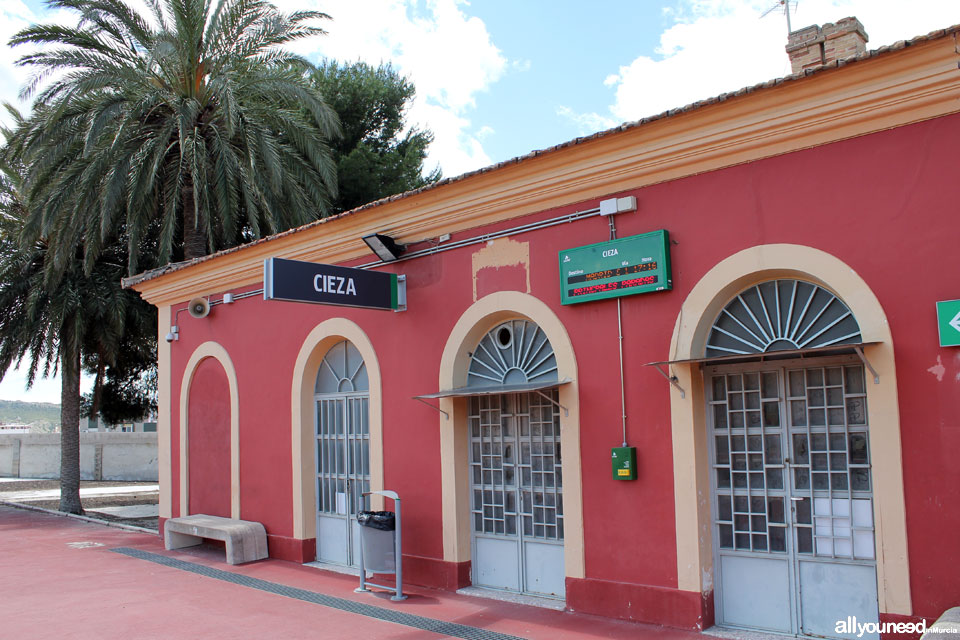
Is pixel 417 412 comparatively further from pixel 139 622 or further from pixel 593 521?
pixel 139 622

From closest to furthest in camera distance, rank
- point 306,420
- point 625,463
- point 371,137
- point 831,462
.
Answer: point 831,462 → point 625,463 → point 306,420 → point 371,137

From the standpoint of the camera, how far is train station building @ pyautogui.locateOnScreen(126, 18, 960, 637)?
586cm

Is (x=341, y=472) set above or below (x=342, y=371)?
below

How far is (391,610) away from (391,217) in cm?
439

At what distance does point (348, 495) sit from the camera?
10453 mm

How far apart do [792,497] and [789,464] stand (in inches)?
10.4

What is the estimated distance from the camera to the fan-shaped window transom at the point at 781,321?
641cm

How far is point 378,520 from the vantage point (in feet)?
29.0

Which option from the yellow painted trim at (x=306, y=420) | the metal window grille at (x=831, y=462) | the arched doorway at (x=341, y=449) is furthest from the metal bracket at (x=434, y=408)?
the metal window grille at (x=831, y=462)

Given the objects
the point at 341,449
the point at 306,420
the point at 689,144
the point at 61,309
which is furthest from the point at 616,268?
the point at 61,309

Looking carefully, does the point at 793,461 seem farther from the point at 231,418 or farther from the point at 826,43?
the point at 231,418

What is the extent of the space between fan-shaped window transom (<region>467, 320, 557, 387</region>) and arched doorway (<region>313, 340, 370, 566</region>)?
194 centimetres

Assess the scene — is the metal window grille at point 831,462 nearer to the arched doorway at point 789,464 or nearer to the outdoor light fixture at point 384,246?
the arched doorway at point 789,464

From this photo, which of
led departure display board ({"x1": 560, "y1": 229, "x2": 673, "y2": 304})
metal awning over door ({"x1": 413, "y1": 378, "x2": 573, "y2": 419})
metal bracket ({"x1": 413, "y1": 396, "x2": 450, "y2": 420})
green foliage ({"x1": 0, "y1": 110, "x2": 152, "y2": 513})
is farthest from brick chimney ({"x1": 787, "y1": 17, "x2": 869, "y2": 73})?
green foliage ({"x1": 0, "y1": 110, "x2": 152, "y2": 513})
